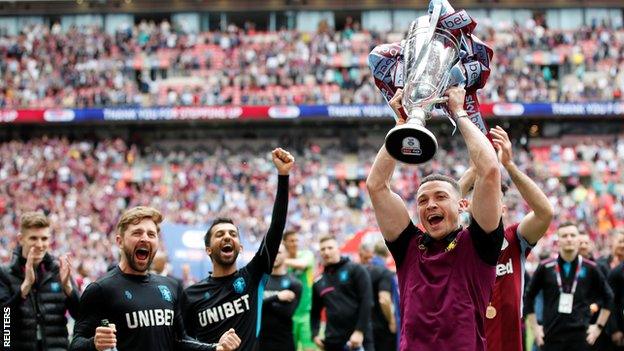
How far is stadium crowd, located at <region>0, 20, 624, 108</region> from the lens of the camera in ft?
119

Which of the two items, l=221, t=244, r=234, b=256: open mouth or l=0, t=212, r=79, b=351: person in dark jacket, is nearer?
l=221, t=244, r=234, b=256: open mouth

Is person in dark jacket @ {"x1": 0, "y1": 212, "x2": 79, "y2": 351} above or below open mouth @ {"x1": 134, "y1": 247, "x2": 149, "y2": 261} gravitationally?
below

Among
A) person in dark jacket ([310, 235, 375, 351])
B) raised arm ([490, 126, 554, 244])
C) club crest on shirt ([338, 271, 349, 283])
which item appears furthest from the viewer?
club crest on shirt ([338, 271, 349, 283])

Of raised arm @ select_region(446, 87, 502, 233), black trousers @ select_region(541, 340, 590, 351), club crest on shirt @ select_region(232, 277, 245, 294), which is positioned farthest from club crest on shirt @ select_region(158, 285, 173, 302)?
black trousers @ select_region(541, 340, 590, 351)

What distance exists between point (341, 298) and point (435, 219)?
5.41 meters

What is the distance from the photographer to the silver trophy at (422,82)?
4703 millimetres

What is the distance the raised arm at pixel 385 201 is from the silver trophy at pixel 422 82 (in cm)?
16

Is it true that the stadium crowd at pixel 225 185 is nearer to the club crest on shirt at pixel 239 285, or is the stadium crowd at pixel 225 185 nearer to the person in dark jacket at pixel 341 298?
the person in dark jacket at pixel 341 298

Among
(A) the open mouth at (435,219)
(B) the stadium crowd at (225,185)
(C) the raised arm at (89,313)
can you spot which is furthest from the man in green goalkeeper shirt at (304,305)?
(B) the stadium crowd at (225,185)

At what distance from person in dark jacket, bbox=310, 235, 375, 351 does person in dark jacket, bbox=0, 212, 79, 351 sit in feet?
10.4

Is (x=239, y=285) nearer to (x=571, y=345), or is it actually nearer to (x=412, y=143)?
(x=412, y=143)

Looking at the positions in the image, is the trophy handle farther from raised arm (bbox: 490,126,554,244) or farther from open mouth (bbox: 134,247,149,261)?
open mouth (bbox: 134,247,149,261)

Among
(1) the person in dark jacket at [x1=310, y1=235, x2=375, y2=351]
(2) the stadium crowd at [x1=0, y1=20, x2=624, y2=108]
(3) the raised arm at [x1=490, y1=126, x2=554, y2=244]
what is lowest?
(1) the person in dark jacket at [x1=310, y1=235, x2=375, y2=351]

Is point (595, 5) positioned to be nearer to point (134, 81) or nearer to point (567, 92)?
point (567, 92)
